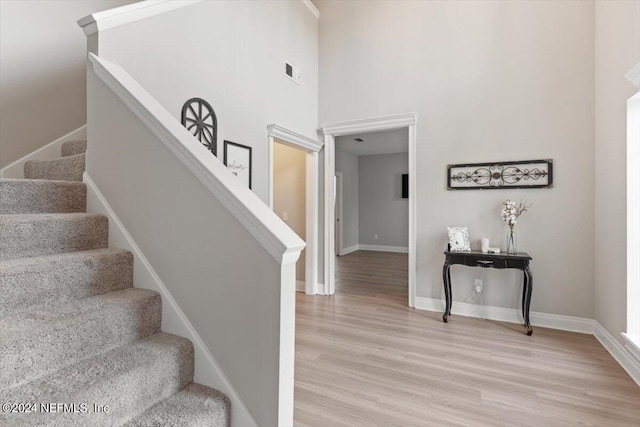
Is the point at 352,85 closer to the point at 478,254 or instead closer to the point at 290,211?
the point at 290,211

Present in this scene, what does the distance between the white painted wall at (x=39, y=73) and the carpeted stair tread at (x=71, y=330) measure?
Answer: 2010 mm

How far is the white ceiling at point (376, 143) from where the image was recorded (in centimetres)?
644

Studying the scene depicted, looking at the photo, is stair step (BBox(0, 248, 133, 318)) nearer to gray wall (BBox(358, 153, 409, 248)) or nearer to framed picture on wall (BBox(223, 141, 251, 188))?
framed picture on wall (BBox(223, 141, 251, 188))

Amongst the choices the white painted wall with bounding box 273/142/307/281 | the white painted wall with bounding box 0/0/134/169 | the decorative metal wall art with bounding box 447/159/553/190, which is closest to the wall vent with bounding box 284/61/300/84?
the white painted wall with bounding box 273/142/307/281

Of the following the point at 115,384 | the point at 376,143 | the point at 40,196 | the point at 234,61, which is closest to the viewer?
the point at 115,384

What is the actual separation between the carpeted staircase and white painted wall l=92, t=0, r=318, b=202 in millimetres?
1108

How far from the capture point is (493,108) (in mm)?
3465

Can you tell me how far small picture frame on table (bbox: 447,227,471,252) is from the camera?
3418 millimetres

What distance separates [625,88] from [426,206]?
1.93m

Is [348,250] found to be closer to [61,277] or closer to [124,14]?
[124,14]

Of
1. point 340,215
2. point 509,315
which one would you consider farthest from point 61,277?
point 340,215

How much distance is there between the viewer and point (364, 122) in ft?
13.5

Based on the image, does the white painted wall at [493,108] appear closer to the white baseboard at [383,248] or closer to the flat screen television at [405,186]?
the flat screen television at [405,186]

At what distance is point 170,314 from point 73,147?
1.92m
